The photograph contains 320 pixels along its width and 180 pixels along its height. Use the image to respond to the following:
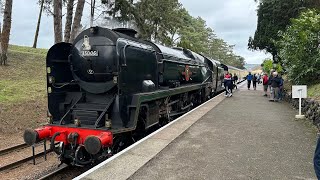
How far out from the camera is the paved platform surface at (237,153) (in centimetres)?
536

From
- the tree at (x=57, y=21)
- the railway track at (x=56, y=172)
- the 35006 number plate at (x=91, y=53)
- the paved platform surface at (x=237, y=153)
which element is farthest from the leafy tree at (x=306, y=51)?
the tree at (x=57, y=21)

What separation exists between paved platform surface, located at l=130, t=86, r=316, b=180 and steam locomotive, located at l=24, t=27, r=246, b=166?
1.16 m

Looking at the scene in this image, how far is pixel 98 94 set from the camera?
24.8ft

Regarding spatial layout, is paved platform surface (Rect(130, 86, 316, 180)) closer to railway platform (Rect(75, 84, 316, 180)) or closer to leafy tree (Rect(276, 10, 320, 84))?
railway platform (Rect(75, 84, 316, 180))

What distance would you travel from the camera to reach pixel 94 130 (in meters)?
6.55

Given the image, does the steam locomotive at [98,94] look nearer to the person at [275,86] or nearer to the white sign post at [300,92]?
the white sign post at [300,92]

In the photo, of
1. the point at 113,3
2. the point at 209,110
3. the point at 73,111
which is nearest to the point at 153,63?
the point at 73,111

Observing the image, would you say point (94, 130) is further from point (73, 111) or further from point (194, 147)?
point (194, 147)

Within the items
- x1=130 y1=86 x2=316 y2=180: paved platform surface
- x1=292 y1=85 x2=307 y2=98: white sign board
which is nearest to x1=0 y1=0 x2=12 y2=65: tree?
x1=130 y1=86 x2=316 y2=180: paved platform surface

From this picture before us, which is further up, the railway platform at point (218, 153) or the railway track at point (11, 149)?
the railway platform at point (218, 153)

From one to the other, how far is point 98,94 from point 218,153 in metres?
3.17

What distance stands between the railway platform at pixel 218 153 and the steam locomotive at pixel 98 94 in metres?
0.58

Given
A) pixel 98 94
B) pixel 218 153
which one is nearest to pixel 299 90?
pixel 218 153

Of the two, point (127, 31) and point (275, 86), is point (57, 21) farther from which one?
point (275, 86)
